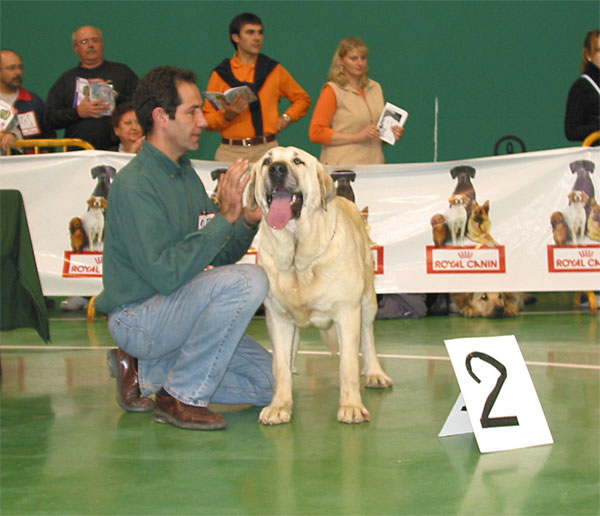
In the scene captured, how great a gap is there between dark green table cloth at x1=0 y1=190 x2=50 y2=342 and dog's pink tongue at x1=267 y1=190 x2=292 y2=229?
4.54 ft

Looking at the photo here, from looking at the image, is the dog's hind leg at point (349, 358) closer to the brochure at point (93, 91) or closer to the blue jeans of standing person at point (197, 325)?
the blue jeans of standing person at point (197, 325)

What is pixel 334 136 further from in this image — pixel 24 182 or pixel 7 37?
pixel 7 37

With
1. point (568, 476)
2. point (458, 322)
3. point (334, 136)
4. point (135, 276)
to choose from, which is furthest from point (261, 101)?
point (568, 476)

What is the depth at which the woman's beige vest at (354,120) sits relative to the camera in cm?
626

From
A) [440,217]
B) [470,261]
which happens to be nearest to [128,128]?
[440,217]

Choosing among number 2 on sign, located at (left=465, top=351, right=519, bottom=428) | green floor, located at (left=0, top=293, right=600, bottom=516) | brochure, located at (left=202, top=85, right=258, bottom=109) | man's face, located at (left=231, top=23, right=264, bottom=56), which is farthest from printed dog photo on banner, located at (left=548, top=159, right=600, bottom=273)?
number 2 on sign, located at (left=465, top=351, right=519, bottom=428)

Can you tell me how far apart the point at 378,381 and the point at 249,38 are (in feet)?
11.0

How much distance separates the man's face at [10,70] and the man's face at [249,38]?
176cm

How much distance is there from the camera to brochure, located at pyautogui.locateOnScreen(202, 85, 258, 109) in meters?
5.77

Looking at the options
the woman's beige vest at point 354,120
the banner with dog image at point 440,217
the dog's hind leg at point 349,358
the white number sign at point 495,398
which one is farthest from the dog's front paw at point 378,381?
the woman's beige vest at point 354,120

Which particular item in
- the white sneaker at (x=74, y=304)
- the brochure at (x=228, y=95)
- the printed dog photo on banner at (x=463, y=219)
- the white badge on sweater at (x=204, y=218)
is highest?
the brochure at (x=228, y=95)

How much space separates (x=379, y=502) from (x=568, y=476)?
0.64m

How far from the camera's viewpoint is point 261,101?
6371mm

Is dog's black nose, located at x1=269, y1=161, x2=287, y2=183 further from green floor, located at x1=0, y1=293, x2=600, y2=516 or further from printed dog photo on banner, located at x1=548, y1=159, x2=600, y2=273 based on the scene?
printed dog photo on banner, located at x1=548, y1=159, x2=600, y2=273
